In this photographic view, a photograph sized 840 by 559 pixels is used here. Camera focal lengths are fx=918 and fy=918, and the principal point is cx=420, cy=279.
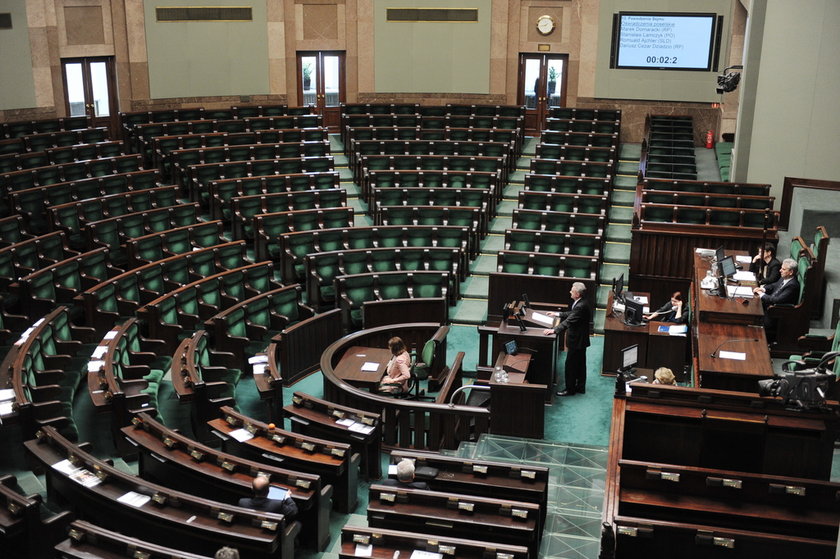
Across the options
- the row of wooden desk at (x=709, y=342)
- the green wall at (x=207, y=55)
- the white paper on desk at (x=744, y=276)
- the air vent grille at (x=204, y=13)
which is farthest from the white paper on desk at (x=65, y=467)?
the air vent grille at (x=204, y=13)

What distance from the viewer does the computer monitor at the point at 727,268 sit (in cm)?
812

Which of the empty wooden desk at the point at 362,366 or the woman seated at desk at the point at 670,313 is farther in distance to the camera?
the woman seated at desk at the point at 670,313

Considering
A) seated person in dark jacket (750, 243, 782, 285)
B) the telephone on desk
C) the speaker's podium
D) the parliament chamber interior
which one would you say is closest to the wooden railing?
the parliament chamber interior

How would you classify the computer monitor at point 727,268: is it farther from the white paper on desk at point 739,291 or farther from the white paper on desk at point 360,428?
the white paper on desk at point 360,428

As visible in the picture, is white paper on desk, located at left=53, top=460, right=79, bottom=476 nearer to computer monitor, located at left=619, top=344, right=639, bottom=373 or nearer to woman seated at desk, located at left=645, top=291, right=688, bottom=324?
computer monitor, located at left=619, top=344, right=639, bottom=373

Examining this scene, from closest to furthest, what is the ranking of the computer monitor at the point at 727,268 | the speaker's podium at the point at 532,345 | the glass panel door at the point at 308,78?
the speaker's podium at the point at 532,345 → the computer monitor at the point at 727,268 → the glass panel door at the point at 308,78

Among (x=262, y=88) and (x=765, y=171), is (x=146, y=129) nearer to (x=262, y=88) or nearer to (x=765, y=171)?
(x=262, y=88)

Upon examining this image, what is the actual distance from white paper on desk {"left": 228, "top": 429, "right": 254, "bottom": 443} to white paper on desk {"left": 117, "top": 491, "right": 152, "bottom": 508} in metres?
0.91

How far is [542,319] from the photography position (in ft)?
26.5

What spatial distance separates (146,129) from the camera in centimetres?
1299

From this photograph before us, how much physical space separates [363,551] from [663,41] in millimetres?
11861

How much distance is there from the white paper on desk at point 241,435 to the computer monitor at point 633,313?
365 cm

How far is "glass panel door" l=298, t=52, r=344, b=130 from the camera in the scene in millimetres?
15477

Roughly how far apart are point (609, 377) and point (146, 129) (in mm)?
7857
